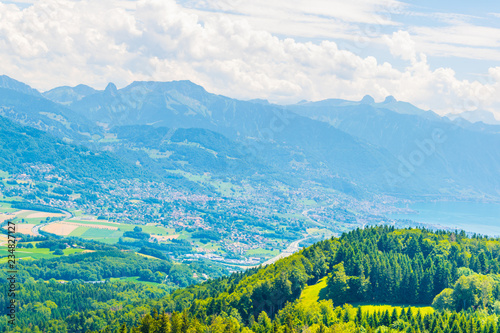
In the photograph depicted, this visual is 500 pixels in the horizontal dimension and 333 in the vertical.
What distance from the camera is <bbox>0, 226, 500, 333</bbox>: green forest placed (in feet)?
197

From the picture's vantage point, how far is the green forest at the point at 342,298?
60.0 m

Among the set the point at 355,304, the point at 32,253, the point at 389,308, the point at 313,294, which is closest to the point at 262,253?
the point at 32,253

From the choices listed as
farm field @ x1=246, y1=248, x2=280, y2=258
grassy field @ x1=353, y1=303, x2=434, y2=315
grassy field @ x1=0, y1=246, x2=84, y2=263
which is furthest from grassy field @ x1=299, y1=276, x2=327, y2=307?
farm field @ x1=246, y1=248, x2=280, y2=258

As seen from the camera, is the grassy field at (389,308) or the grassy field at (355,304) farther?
the grassy field at (355,304)

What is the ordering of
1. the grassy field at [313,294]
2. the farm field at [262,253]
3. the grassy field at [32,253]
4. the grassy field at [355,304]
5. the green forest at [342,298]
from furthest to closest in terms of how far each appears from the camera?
the farm field at [262,253] → the grassy field at [32,253] → the grassy field at [313,294] → the grassy field at [355,304] → the green forest at [342,298]

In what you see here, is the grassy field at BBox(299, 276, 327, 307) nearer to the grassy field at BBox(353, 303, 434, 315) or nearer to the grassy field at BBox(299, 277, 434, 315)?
the grassy field at BBox(299, 277, 434, 315)

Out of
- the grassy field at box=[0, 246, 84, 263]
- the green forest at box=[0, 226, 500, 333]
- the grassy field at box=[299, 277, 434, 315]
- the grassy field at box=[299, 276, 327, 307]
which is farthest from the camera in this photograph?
the grassy field at box=[0, 246, 84, 263]

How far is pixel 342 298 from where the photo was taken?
74.0m

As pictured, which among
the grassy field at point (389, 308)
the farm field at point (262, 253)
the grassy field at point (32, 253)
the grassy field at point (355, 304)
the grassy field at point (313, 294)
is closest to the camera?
the grassy field at point (389, 308)

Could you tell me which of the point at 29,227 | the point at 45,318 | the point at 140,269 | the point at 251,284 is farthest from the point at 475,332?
the point at 29,227

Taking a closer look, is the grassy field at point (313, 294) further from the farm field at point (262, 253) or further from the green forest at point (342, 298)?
the farm field at point (262, 253)

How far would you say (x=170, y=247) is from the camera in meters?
188

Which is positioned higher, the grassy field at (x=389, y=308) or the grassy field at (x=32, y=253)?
the grassy field at (x=32, y=253)

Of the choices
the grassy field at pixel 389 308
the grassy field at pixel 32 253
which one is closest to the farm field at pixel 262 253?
the grassy field at pixel 32 253
